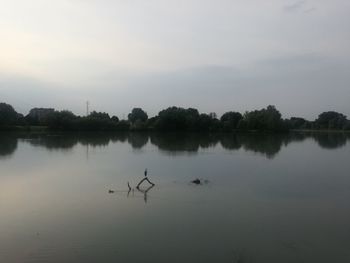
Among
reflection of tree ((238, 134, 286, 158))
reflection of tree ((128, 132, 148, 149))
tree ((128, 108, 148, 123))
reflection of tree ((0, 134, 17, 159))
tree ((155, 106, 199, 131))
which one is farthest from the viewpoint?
tree ((128, 108, 148, 123))

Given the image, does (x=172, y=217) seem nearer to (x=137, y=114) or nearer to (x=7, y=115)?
(x=7, y=115)

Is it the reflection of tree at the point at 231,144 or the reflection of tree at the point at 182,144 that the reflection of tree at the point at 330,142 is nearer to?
the reflection of tree at the point at 231,144

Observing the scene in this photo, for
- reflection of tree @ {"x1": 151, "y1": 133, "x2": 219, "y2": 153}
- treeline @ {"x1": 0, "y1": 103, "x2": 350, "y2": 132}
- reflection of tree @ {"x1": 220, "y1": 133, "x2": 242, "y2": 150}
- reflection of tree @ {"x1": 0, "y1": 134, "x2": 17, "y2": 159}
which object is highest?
treeline @ {"x1": 0, "y1": 103, "x2": 350, "y2": 132}

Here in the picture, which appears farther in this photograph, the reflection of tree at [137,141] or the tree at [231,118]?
the tree at [231,118]

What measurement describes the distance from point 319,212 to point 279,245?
4.78 m

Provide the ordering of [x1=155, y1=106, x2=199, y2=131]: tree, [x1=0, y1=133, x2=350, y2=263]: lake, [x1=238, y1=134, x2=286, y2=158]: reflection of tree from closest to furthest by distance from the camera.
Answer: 1. [x1=0, y1=133, x2=350, y2=263]: lake
2. [x1=238, y1=134, x2=286, y2=158]: reflection of tree
3. [x1=155, y1=106, x2=199, y2=131]: tree

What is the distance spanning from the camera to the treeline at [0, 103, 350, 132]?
76688mm

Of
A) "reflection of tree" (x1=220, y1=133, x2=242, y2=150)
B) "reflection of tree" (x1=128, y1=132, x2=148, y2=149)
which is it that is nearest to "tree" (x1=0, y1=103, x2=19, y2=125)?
"reflection of tree" (x1=128, y1=132, x2=148, y2=149)

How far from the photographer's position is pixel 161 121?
85.4 meters

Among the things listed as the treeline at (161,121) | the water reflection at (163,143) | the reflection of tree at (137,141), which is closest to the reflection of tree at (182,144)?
the water reflection at (163,143)

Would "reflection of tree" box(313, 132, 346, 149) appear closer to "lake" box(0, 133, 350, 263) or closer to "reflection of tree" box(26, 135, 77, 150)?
"reflection of tree" box(26, 135, 77, 150)

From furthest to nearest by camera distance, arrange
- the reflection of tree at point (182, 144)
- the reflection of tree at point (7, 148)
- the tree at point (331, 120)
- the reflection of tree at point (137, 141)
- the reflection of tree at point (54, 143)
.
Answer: the tree at point (331, 120), the reflection of tree at point (137, 141), the reflection of tree at point (182, 144), the reflection of tree at point (54, 143), the reflection of tree at point (7, 148)

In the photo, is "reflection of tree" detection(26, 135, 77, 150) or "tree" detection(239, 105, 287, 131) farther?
"tree" detection(239, 105, 287, 131)

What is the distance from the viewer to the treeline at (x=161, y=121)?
7669 centimetres
